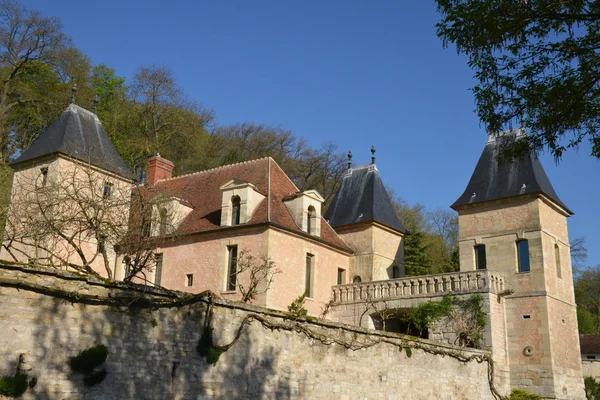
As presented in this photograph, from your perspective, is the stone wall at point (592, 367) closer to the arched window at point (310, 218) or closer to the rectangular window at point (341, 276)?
the rectangular window at point (341, 276)

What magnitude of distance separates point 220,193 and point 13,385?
14.7 metres

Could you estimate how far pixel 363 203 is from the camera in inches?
972

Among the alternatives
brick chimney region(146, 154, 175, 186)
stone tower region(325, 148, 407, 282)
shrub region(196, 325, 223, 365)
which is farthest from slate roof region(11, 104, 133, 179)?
shrub region(196, 325, 223, 365)

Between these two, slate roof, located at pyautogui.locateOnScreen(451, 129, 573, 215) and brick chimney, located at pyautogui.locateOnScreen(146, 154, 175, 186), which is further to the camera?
brick chimney, located at pyautogui.locateOnScreen(146, 154, 175, 186)

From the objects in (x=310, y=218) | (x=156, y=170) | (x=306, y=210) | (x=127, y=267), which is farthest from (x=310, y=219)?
(x=156, y=170)

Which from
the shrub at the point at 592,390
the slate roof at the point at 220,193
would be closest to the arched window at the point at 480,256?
the slate roof at the point at 220,193

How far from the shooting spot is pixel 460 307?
63.3ft

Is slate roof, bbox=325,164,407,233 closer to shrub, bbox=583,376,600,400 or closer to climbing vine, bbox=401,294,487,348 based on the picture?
climbing vine, bbox=401,294,487,348

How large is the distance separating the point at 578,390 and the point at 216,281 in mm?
13031

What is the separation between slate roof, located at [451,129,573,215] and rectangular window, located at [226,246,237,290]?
28.7ft

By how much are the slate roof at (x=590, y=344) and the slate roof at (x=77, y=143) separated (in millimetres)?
28738

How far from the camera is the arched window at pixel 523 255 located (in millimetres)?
21188

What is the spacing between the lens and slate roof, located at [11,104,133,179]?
2139cm

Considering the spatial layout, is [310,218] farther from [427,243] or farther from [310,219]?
[427,243]
